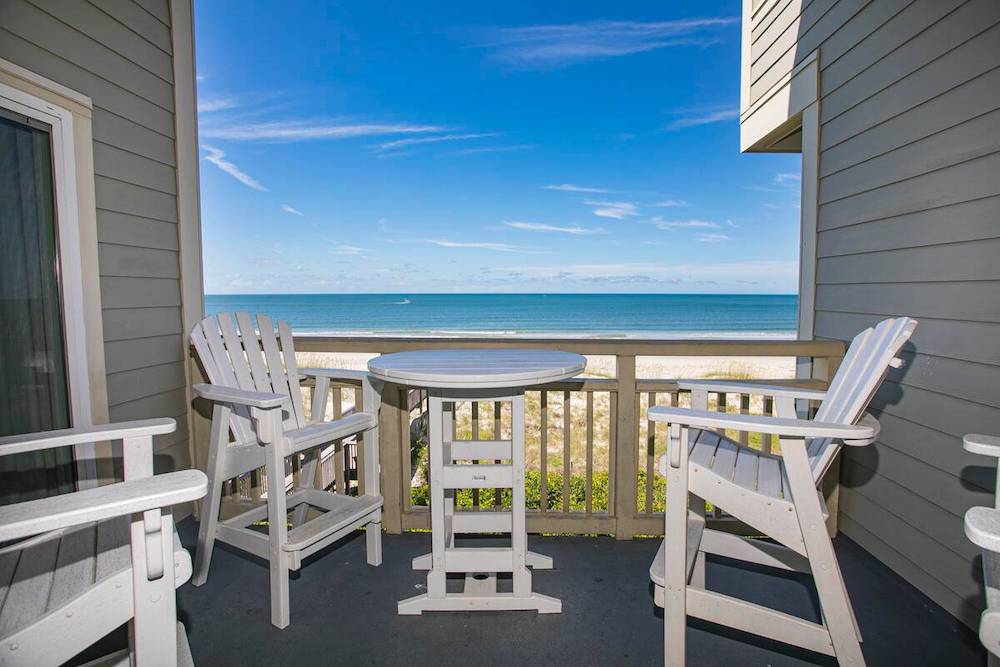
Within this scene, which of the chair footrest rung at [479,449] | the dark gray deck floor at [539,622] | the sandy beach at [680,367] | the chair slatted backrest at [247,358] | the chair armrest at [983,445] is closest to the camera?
the chair armrest at [983,445]

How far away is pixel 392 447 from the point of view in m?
2.45

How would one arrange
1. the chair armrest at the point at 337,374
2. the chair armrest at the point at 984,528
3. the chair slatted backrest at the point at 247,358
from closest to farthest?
1. the chair armrest at the point at 984,528
2. the chair slatted backrest at the point at 247,358
3. the chair armrest at the point at 337,374

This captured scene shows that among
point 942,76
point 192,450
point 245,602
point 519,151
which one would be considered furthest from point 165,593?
point 519,151

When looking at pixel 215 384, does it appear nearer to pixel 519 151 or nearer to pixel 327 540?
pixel 327 540

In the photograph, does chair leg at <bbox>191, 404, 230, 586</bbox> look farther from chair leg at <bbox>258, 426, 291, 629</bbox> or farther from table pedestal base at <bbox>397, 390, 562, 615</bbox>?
table pedestal base at <bbox>397, 390, 562, 615</bbox>

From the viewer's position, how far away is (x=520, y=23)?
19.9 metres

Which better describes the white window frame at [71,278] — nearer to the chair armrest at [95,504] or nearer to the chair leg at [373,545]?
the chair leg at [373,545]

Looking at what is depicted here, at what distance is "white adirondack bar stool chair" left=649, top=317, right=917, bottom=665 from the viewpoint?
1.33 m

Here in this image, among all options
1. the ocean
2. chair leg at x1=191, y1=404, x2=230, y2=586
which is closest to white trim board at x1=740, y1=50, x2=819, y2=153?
chair leg at x1=191, y1=404, x2=230, y2=586

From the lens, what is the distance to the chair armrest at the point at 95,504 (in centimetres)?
77

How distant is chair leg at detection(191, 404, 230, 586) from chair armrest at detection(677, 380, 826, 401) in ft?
5.99

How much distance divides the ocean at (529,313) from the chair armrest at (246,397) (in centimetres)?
2183

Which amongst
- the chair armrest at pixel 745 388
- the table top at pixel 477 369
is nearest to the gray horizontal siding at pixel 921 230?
the chair armrest at pixel 745 388

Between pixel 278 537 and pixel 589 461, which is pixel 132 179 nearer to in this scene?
pixel 278 537
